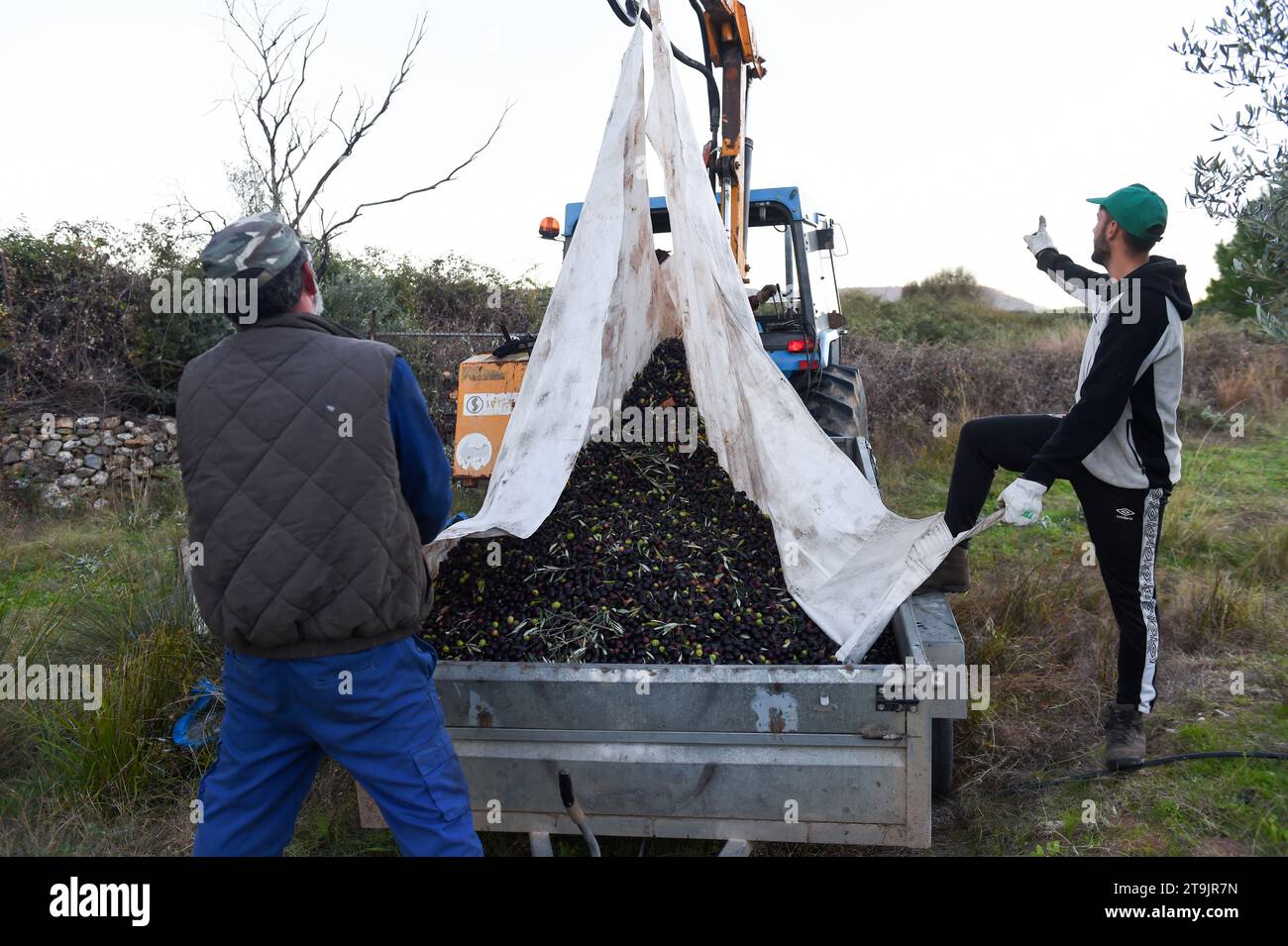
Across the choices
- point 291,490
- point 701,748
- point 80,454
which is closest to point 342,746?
point 291,490

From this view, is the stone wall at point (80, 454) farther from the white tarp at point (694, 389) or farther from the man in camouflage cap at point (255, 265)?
the man in camouflage cap at point (255, 265)

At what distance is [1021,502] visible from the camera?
2883 mm

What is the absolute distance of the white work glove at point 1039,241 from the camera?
12.3 feet

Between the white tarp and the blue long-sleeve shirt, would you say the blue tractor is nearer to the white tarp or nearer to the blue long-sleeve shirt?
the white tarp

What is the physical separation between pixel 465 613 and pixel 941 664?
153 cm

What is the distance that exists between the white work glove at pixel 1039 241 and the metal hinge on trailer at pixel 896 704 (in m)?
2.35

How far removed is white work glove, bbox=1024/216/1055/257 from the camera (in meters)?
3.75

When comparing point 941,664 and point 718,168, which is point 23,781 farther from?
point 718,168

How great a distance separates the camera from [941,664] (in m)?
2.58

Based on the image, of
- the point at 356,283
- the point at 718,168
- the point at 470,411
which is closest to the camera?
the point at 718,168

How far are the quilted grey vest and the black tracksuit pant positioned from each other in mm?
2245

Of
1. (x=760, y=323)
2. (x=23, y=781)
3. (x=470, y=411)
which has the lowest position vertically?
(x=23, y=781)
